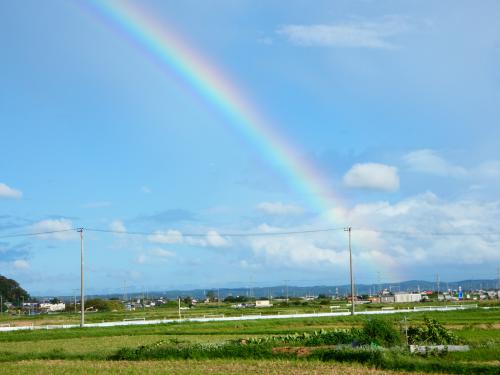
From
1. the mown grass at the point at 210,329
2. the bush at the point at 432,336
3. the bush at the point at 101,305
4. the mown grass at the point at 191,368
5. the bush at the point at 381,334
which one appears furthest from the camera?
the bush at the point at 101,305

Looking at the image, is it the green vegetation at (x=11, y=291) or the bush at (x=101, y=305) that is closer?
the bush at (x=101, y=305)

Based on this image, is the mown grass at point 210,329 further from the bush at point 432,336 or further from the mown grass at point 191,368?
the mown grass at point 191,368

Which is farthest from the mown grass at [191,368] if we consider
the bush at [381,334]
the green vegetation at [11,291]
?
the green vegetation at [11,291]

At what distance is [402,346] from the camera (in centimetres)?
2522

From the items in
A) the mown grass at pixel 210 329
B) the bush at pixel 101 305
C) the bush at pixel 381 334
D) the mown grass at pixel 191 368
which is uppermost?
the bush at pixel 381 334

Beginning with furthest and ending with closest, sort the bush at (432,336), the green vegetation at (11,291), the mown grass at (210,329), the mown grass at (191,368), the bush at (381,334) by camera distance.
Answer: the green vegetation at (11,291) → the mown grass at (210,329) → the bush at (381,334) → the bush at (432,336) → the mown grass at (191,368)

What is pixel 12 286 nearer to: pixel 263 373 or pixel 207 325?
pixel 207 325

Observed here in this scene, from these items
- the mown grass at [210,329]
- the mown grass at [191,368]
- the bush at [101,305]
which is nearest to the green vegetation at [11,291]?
the bush at [101,305]

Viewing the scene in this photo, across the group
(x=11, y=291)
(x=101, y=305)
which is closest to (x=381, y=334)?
(x=101, y=305)

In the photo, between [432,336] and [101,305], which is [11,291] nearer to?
[101,305]

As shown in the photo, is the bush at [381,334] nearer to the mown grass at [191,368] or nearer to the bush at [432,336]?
the bush at [432,336]

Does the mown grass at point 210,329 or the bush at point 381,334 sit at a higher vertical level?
the bush at point 381,334

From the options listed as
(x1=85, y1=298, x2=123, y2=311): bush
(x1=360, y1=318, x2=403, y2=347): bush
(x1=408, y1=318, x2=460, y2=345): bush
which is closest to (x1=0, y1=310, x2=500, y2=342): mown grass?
(x1=360, y1=318, x2=403, y2=347): bush

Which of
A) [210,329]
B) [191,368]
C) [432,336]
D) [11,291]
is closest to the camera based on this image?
[191,368]
